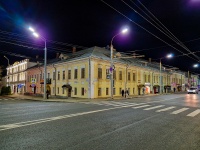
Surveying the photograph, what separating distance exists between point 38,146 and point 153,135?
399 centimetres

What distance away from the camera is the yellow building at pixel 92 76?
28.9 m

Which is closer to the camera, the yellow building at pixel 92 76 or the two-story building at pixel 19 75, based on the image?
the yellow building at pixel 92 76

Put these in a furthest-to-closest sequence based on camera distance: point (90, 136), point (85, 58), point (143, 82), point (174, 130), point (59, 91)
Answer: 1. point (143, 82)
2. point (59, 91)
3. point (85, 58)
4. point (174, 130)
5. point (90, 136)

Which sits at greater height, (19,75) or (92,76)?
(19,75)

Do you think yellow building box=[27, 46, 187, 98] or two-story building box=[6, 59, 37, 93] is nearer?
yellow building box=[27, 46, 187, 98]

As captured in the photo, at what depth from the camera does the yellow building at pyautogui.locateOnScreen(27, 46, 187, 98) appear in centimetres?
2894

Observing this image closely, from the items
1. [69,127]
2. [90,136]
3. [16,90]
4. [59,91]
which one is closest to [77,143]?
[90,136]

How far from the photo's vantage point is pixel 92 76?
1128 inches

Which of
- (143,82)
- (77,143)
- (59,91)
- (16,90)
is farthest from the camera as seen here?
(16,90)

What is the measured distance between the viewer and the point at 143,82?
141ft

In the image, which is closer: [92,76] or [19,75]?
[92,76]

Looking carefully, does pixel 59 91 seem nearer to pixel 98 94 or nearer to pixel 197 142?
pixel 98 94

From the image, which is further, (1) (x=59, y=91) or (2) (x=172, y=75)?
(2) (x=172, y=75)

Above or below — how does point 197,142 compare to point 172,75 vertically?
below
